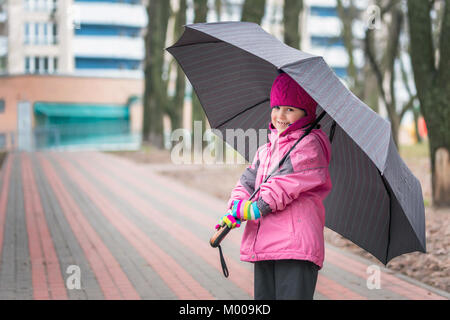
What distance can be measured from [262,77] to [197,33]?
48 cm

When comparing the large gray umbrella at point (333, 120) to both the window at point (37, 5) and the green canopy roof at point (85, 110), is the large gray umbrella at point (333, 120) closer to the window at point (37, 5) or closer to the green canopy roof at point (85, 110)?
the green canopy roof at point (85, 110)

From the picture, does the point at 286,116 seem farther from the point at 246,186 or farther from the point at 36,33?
the point at 36,33

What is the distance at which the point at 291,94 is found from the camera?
130 inches

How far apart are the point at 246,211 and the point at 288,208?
20 cm

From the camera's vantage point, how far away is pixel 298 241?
3170 millimetres

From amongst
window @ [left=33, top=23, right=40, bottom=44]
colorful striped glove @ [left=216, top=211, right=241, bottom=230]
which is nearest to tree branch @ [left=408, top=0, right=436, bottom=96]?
colorful striped glove @ [left=216, top=211, right=241, bottom=230]

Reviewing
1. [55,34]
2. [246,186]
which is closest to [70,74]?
[55,34]

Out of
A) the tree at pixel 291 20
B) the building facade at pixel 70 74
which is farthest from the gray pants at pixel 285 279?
the building facade at pixel 70 74

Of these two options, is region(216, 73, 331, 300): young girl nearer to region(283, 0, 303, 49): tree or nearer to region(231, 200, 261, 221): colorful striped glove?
region(231, 200, 261, 221): colorful striped glove

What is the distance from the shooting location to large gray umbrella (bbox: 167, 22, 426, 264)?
3.16 metres

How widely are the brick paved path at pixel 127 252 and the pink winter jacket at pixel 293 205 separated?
8.52 ft
